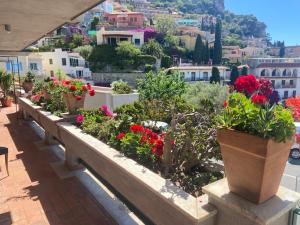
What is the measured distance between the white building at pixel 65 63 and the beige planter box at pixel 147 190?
34.1m

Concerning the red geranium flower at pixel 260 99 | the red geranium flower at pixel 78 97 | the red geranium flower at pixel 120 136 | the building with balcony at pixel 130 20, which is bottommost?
the red geranium flower at pixel 120 136

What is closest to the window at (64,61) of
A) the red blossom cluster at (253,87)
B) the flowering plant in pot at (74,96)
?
the flowering plant in pot at (74,96)

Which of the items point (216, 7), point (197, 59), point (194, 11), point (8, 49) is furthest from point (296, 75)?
point (216, 7)

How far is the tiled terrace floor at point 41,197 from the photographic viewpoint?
9.75 ft

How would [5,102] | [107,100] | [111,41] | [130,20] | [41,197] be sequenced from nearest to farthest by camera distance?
[41,197], [107,100], [5,102], [111,41], [130,20]

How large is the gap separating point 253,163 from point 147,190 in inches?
36.4

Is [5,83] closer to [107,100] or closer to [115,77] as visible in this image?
[107,100]

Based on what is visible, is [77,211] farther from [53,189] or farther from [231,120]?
[231,120]

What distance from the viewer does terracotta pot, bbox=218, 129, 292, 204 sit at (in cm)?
147

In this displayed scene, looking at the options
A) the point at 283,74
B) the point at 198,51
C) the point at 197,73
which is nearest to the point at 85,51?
the point at 197,73

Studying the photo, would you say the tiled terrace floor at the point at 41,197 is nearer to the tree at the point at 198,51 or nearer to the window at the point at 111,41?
the window at the point at 111,41

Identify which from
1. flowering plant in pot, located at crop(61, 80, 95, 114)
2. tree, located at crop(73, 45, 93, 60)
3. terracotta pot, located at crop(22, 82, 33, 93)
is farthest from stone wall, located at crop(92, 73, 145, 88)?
flowering plant in pot, located at crop(61, 80, 95, 114)

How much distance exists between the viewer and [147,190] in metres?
2.13

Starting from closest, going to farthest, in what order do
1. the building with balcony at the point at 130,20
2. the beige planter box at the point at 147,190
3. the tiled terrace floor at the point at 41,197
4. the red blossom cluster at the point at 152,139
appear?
1. the beige planter box at the point at 147,190
2. the red blossom cluster at the point at 152,139
3. the tiled terrace floor at the point at 41,197
4. the building with balcony at the point at 130,20
